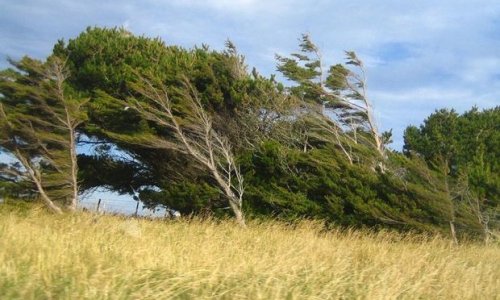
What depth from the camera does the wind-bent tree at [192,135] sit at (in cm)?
2616

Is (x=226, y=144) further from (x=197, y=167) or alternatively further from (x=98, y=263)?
(x=98, y=263)

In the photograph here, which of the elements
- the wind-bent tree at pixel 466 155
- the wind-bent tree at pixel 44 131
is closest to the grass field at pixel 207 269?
the wind-bent tree at pixel 466 155

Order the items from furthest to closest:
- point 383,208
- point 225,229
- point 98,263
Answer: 1. point 383,208
2. point 225,229
3. point 98,263

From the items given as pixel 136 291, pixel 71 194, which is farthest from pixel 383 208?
pixel 136 291

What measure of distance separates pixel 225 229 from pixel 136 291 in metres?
8.32

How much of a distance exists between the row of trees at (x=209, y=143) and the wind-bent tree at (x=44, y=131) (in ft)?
0.19

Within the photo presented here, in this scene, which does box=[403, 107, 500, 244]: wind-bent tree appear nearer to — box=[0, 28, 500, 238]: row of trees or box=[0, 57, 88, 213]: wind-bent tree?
box=[0, 28, 500, 238]: row of trees

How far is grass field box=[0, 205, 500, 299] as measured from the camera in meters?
5.87

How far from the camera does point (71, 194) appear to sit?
1009 inches

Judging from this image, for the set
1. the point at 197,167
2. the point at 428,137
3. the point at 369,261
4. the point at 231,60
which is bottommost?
the point at 369,261

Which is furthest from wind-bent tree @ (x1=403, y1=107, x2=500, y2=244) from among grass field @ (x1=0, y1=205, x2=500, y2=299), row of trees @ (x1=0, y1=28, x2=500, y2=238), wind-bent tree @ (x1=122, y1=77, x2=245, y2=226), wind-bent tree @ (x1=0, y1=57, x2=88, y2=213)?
wind-bent tree @ (x1=0, y1=57, x2=88, y2=213)

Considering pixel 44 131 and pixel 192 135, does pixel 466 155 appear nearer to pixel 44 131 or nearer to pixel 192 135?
pixel 192 135

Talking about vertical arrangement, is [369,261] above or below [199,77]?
below

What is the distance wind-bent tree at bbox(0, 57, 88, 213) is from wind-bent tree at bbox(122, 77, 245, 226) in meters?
2.87
